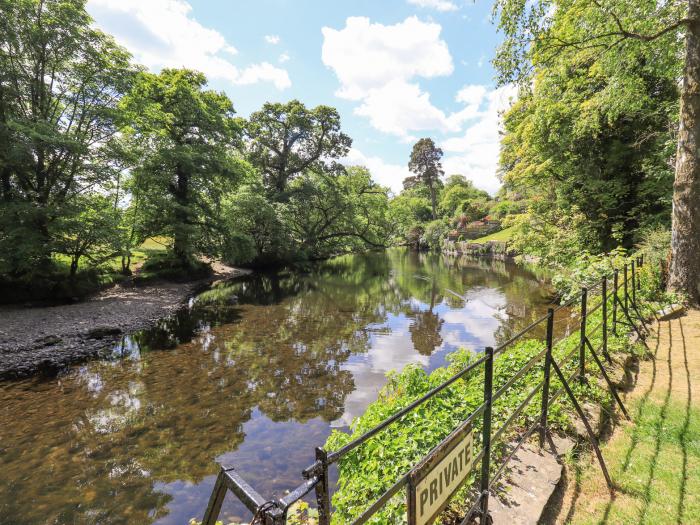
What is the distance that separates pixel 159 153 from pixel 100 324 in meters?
11.4

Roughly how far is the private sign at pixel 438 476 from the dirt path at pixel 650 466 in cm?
185

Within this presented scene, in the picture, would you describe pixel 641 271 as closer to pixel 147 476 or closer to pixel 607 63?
pixel 607 63

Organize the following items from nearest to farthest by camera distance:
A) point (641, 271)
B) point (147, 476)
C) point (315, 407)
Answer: point (147, 476), point (315, 407), point (641, 271)

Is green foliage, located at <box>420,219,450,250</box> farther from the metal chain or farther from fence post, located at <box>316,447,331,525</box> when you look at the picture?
the metal chain

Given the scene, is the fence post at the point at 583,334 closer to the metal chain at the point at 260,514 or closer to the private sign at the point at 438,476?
the private sign at the point at 438,476

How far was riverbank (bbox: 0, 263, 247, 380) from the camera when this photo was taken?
9.09 m

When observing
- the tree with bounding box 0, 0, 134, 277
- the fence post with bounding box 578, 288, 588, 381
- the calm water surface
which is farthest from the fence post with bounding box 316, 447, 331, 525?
the tree with bounding box 0, 0, 134, 277

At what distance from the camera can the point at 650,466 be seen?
11.9ft

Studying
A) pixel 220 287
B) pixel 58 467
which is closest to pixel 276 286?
pixel 220 287

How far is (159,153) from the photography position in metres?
19.7

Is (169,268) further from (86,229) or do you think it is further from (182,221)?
(86,229)

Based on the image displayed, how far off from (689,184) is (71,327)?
1875 centimetres

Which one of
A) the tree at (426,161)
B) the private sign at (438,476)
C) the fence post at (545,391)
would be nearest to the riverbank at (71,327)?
the private sign at (438,476)

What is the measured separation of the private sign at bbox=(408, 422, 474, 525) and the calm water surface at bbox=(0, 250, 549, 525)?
12.5 ft
